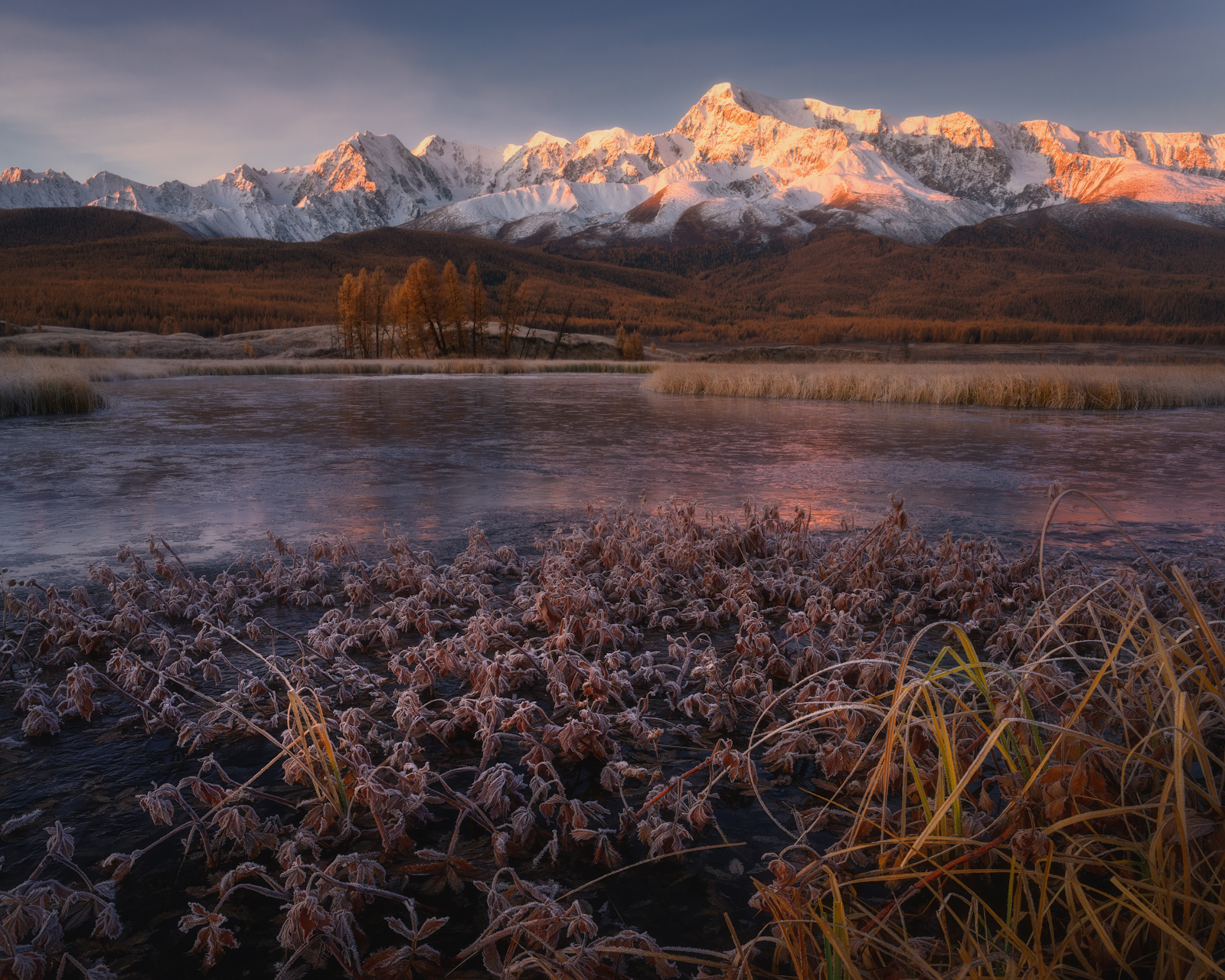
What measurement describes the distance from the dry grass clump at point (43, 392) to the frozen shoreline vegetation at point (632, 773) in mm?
15773

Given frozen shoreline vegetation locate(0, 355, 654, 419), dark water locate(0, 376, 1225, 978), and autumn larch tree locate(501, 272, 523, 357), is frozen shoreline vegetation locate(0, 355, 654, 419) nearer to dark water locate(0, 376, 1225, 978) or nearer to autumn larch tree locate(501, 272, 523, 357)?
dark water locate(0, 376, 1225, 978)

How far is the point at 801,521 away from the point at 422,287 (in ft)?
166

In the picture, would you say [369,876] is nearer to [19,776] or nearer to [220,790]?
[220,790]

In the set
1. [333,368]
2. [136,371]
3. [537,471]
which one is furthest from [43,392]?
[333,368]

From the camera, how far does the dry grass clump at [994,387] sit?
2025 centimetres

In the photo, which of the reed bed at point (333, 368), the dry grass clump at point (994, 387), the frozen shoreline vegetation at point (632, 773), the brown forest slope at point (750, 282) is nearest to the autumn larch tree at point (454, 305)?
the reed bed at point (333, 368)

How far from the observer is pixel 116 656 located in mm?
3252

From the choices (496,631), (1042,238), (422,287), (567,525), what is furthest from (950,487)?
(1042,238)

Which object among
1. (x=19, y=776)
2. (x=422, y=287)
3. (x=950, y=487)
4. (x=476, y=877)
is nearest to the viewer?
(x=476, y=877)

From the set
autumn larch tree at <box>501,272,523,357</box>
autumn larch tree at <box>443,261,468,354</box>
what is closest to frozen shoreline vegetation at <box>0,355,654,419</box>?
autumn larch tree at <box>501,272,523,357</box>

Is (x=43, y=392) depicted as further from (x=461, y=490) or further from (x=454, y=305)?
→ (x=454, y=305)

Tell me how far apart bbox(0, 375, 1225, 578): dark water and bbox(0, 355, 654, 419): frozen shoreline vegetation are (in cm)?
97

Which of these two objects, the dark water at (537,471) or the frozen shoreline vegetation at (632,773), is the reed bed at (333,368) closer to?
the dark water at (537,471)

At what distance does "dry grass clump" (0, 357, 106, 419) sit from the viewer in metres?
16.2
